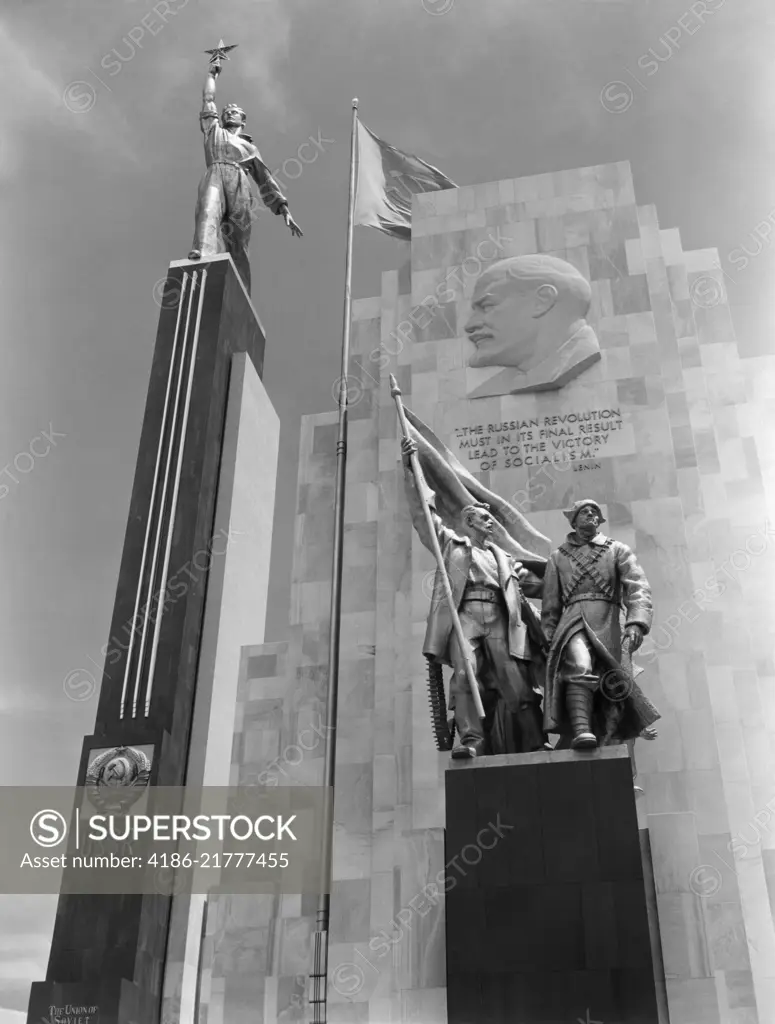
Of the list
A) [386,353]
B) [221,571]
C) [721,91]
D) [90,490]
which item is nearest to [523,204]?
[386,353]

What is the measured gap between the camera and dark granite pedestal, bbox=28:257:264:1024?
46.0 feet

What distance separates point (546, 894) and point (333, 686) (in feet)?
22.7

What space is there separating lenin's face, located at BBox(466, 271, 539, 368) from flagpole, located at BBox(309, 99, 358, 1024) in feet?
7.80

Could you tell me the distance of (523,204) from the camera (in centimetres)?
1920

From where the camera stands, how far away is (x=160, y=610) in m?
17.2

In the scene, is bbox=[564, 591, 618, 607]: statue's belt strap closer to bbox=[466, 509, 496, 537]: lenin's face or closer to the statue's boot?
the statue's boot

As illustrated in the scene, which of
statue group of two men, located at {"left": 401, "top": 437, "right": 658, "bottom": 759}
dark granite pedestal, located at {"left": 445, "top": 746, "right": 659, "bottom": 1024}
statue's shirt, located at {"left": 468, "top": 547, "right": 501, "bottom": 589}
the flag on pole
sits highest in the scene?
the flag on pole

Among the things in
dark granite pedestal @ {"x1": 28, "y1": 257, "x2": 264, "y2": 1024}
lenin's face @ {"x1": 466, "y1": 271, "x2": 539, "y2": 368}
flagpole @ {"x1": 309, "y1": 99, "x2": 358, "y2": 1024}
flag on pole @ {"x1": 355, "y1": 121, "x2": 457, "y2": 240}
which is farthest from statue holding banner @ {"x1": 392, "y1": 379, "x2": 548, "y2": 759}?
flag on pole @ {"x1": 355, "y1": 121, "x2": 457, "y2": 240}

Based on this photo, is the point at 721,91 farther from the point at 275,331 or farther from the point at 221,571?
the point at 221,571

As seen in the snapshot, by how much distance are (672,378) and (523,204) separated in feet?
14.9

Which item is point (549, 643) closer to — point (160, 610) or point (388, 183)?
point (160, 610)

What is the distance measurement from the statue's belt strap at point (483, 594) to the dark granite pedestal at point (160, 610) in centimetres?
669

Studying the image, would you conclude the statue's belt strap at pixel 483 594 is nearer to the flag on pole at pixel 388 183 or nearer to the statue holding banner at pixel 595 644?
the statue holding banner at pixel 595 644

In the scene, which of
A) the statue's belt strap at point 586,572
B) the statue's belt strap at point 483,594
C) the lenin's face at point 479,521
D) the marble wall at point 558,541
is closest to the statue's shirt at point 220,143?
the marble wall at point 558,541
